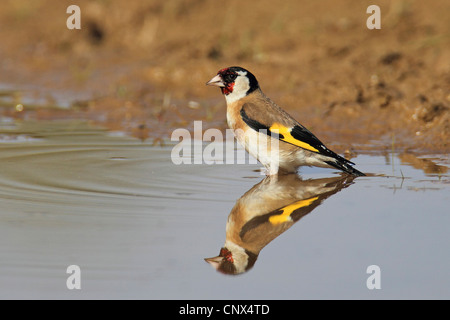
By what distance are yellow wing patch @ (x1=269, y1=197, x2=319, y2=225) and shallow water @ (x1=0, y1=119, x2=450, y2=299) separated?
0.03 meters

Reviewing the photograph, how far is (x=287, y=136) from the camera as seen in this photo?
6.08 m

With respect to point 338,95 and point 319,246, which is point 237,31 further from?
point 319,246

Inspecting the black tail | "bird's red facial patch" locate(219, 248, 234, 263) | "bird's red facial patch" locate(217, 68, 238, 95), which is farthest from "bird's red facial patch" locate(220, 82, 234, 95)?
"bird's red facial patch" locate(219, 248, 234, 263)

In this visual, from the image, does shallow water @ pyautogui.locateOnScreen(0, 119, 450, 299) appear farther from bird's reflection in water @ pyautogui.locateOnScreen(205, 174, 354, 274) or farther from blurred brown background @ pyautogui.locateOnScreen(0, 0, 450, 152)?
blurred brown background @ pyautogui.locateOnScreen(0, 0, 450, 152)

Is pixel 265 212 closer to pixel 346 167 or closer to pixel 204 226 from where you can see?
pixel 204 226

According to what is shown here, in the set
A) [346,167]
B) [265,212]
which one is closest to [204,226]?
[265,212]

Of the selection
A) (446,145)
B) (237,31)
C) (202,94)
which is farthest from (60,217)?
(237,31)

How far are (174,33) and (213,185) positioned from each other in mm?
6103

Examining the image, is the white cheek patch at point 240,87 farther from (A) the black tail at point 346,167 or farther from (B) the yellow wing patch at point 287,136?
(A) the black tail at point 346,167

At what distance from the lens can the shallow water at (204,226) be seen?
3.55m

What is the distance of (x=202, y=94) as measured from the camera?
9.62 metres

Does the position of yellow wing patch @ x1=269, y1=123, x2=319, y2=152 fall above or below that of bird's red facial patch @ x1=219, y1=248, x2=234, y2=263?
above

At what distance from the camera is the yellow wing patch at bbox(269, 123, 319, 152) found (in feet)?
19.7

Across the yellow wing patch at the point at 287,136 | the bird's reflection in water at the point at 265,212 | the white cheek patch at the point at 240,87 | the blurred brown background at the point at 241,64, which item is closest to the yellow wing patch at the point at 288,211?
the bird's reflection in water at the point at 265,212
